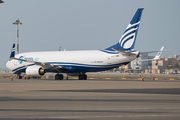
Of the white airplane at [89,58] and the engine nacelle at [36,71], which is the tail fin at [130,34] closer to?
the white airplane at [89,58]

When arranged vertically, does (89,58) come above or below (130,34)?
below

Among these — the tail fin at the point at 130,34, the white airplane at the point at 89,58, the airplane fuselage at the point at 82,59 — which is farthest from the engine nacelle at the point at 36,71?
the tail fin at the point at 130,34

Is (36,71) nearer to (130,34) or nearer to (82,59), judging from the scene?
(82,59)

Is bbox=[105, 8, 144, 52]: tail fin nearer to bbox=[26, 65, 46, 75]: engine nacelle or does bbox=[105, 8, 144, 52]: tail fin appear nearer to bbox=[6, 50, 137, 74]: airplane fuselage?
bbox=[6, 50, 137, 74]: airplane fuselage

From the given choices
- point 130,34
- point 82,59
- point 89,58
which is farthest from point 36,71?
point 130,34

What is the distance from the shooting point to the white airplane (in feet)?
139

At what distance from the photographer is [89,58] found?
147 ft

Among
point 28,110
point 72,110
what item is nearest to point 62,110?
point 72,110

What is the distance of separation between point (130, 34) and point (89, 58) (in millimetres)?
6953

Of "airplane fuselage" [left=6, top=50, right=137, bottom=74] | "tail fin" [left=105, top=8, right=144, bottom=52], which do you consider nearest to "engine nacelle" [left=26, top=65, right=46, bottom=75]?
"airplane fuselage" [left=6, top=50, right=137, bottom=74]

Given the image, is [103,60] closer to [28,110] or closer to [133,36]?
[133,36]

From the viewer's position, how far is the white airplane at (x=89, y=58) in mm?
42478

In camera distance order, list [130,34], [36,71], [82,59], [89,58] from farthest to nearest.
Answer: [82,59], [36,71], [89,58], [130,34]

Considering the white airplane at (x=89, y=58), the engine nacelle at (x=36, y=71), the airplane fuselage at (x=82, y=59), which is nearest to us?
the white airplane at (x=89, y=58)
